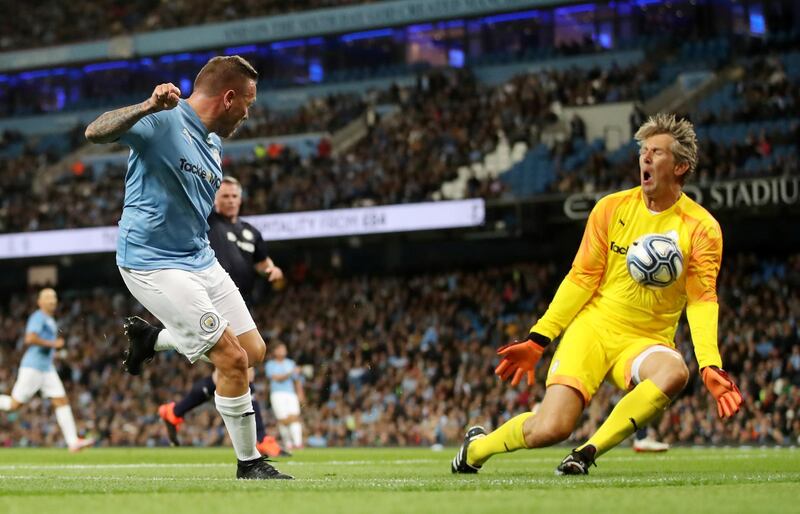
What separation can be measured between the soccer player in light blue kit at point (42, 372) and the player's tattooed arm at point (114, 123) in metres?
9.68

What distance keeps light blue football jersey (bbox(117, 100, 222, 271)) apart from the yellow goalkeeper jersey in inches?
87.8

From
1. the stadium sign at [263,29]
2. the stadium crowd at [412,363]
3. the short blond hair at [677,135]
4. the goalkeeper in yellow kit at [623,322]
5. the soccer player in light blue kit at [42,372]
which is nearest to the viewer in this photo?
the goalkeeper in yellow kit at [623,322]

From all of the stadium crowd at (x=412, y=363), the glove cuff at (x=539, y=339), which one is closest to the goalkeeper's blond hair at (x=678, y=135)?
the glove cuff at (x=539, y=339)

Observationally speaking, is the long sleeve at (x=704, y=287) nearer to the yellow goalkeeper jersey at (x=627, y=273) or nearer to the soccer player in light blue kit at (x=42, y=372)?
the yellow goalkeeper jersey at (x=627, y=273)

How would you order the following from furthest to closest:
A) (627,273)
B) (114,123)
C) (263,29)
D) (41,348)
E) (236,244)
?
(263,29) < (41,348) < (236,244) < (627,273) < (114,123)

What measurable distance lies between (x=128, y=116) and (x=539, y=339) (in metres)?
2.82

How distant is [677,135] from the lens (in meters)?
7.70

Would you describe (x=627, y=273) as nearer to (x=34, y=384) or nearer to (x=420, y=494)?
(x=420, y=494)

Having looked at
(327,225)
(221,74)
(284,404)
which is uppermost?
(221,74)

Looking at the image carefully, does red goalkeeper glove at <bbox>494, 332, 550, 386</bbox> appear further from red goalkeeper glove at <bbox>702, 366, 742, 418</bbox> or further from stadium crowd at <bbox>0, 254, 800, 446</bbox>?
stadium crowd at <bbox>0, 254, 800, 446</bbox>

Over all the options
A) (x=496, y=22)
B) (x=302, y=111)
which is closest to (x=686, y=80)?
(x=496, y=22)

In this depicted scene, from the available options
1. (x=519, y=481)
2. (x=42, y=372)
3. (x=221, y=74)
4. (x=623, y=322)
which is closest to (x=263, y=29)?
(x=42, y=372)

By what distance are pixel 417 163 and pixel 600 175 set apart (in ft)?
17.9

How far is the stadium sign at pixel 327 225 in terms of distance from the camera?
26234mm
